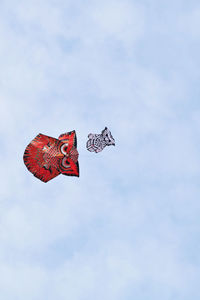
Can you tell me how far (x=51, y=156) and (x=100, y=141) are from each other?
7263mm

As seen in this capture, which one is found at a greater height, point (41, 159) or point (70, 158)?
point (41, 159)

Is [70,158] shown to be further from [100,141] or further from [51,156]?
[100,141]

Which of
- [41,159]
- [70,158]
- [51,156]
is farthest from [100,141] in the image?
[41,159]

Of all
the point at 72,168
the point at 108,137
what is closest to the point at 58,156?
the point at 72,168

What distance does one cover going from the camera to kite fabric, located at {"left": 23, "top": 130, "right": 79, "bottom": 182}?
4977 cm

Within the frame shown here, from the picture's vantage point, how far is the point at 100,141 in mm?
50688

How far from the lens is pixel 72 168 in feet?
164

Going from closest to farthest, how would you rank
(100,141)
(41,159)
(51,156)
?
(51,156)
(100,141)
(41,159)

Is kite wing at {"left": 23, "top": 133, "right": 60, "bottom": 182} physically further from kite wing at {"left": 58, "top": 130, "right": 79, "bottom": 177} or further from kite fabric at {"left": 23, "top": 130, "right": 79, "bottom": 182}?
kite wing at {"left": 58, "top": 130, "right": 79, "bottom": 177}

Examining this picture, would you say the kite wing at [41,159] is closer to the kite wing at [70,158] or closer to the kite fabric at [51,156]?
the kite fabric at [51,156]

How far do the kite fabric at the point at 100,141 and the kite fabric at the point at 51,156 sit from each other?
2249 millimetres

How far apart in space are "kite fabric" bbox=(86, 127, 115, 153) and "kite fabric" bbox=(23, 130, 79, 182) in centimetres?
225

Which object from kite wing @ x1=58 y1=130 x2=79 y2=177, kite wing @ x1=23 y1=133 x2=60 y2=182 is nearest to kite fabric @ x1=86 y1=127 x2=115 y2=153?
kite wing @ x1=58 y1=130 x2=79 y2=177

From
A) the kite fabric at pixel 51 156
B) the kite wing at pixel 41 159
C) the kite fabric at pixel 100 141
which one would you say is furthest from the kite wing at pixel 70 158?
the kite fabric at pixel 100 141
